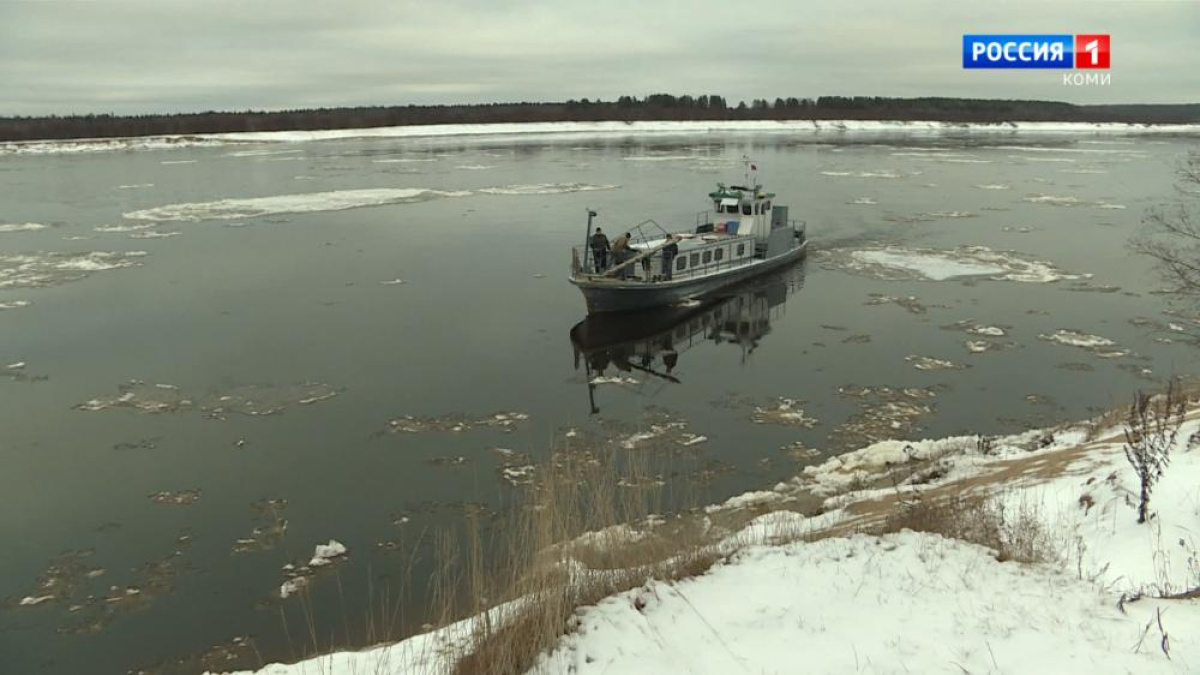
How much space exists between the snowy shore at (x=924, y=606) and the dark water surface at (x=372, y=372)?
418cm

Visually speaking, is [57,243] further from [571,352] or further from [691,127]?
[691,127]

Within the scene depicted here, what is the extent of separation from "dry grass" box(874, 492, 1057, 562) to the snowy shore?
6 cm

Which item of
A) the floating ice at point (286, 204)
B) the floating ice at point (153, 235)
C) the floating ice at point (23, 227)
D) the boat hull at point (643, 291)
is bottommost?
the boat hull at point (643, 291)

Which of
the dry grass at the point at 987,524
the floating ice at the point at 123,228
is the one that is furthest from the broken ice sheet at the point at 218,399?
the floating ice at the point at 123,228

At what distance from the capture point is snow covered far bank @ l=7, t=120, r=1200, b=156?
361 ft

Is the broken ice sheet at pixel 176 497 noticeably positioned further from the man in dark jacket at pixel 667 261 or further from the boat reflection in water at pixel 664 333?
the man in dark jacket at pixel 667 261

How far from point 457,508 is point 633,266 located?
13919 millimetres

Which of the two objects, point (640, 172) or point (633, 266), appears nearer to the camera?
point (633, 266)

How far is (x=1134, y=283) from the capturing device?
2597 centimetres

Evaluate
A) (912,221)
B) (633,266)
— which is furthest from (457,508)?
(912,221)

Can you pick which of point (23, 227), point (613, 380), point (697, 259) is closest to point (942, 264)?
point (697, 259)

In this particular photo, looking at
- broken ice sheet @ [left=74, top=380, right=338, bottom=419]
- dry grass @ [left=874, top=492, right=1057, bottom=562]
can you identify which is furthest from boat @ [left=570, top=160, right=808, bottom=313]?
dry grass @ [left=874, top=492, right=1057, bottom=562]

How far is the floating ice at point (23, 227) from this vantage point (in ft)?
122

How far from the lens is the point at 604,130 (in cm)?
14538
